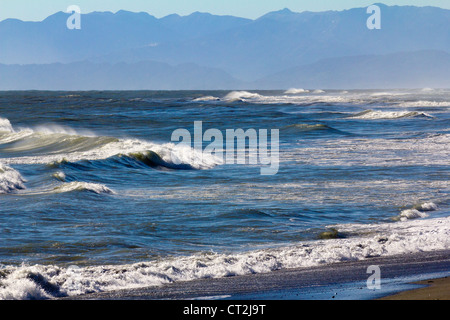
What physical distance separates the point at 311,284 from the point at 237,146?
64.2ft

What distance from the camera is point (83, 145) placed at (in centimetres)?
2750

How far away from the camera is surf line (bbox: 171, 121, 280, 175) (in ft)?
70.8

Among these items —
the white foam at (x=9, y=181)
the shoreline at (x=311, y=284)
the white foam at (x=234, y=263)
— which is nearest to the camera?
the shoreline at (x=311, y=284)

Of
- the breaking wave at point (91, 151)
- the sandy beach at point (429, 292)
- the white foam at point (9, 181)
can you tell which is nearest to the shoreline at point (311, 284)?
the sandy beach at point (429, 292)

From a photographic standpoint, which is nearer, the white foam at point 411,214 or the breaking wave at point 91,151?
the white foam at point 411,214

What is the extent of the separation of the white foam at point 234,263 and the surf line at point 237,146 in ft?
25.8

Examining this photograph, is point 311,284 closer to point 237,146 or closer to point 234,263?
point 234,263

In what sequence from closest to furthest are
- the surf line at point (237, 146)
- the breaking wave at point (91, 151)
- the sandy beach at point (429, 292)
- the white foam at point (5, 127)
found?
the sandy beach at point (429, 292) < the breaking wave at point (91, 151) < the surf line at point (237, 146) < the white foam at point (5, 127)

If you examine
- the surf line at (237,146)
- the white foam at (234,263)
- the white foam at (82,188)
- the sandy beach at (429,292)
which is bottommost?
the surf line at (237,146)

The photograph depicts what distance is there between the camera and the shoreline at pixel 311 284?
285 inches

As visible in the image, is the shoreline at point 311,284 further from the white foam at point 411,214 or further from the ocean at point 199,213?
the white foam at point 411,214

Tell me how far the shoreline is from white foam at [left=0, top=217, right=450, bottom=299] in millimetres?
231
